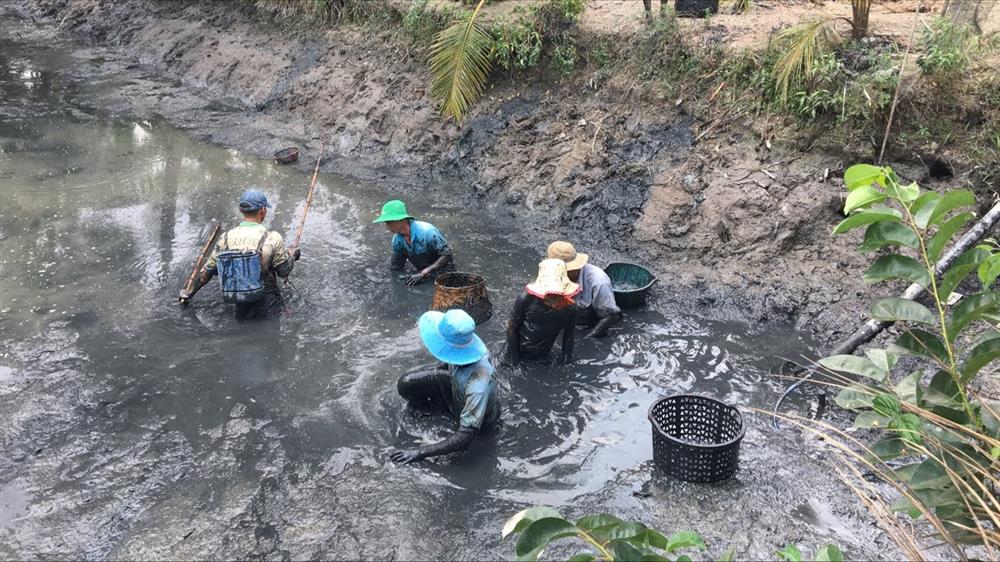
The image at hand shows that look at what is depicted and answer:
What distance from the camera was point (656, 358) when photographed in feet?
21.7

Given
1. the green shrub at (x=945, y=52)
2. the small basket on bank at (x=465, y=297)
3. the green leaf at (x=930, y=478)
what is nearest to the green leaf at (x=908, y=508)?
the green leaf at (x=930, y=478)

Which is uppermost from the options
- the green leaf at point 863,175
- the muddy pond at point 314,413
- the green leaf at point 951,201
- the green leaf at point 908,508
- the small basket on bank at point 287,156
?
the green leaf at point 863,175

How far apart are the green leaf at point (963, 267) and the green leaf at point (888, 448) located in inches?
23.4

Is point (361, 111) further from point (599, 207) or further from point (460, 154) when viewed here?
point (599, 207)

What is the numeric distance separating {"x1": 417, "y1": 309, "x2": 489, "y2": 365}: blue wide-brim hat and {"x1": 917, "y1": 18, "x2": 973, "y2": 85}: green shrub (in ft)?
18.6

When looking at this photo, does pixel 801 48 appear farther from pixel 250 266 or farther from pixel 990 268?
pixel 250 266

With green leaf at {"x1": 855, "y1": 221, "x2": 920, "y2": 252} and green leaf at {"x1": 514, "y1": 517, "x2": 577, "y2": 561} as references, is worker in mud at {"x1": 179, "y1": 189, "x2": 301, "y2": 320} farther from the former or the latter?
green leaf at {"x1": 855, "y1": 221, "x2": 920, "y2": 252}

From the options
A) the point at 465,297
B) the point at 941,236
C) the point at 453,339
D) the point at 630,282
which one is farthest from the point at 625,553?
the point at 630,282

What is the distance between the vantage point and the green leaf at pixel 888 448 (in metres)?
2.82

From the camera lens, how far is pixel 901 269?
9.25 feet

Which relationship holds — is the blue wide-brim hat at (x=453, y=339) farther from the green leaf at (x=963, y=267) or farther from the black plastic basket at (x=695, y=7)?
the black plastic basket at (x=695, y=7)

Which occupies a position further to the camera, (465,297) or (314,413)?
(465,297)

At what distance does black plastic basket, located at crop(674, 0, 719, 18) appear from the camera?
9.87 metres

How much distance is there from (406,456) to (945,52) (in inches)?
260
